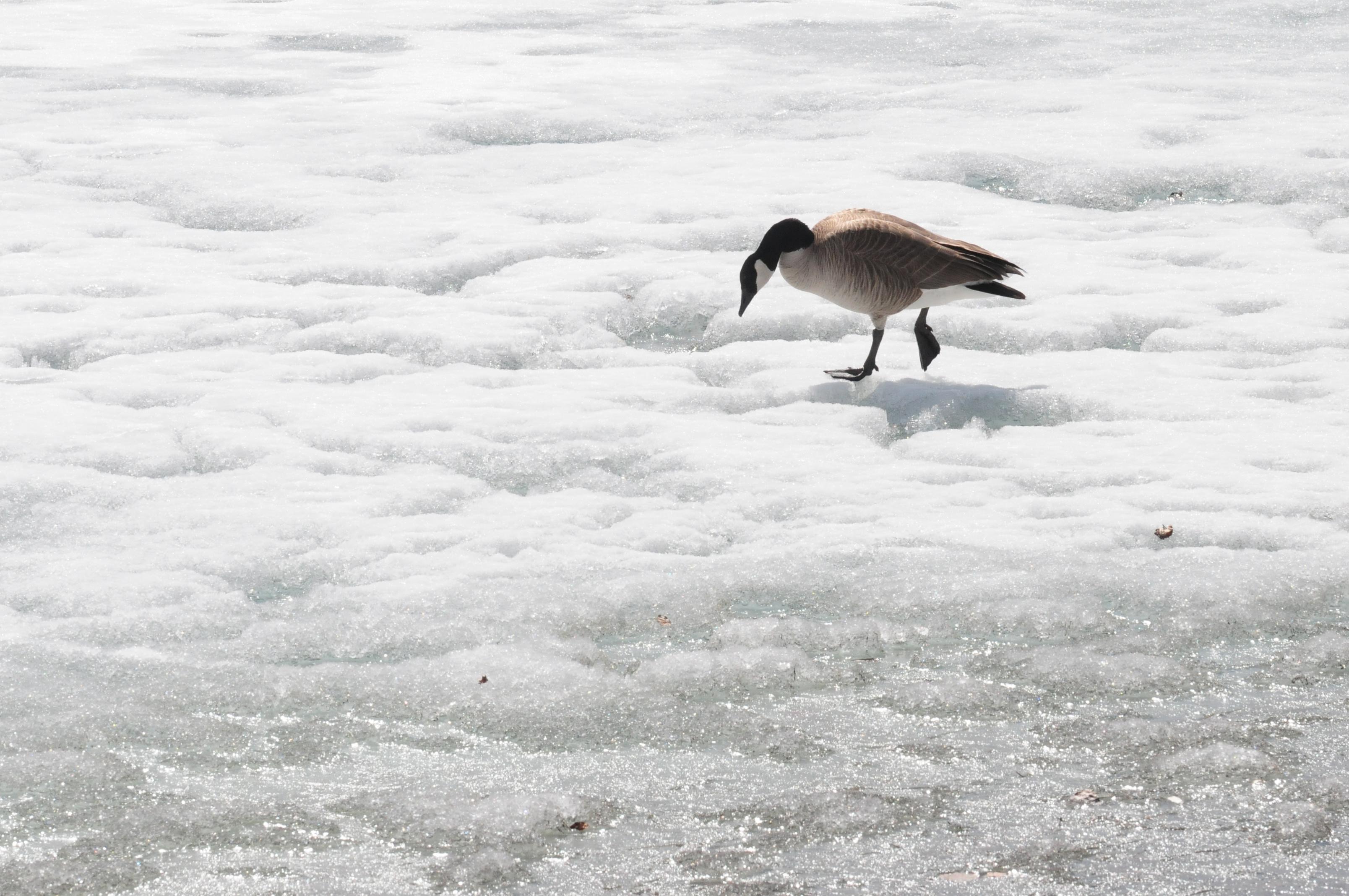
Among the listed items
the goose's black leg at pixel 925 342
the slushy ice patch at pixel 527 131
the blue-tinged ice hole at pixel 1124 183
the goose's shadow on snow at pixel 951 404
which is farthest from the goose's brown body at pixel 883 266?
the slushy ice patch at pixel 527 131

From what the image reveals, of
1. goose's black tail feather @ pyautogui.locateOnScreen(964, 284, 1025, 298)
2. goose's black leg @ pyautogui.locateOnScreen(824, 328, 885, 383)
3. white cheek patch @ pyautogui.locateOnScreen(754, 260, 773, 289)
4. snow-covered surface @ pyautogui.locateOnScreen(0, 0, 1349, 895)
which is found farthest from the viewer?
white cheek patch @ pyautogui.locateOnScreen(754, 260, 773, 289)

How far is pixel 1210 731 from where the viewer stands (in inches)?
140

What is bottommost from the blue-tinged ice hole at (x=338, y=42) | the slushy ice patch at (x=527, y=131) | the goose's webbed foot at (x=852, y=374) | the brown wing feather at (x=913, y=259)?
the goose's webbed foot at (x=852, y=374)

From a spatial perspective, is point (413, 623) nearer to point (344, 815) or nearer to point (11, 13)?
point (344, 815)

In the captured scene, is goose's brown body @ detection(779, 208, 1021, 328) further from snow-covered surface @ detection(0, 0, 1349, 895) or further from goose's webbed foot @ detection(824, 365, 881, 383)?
snow-covered surface @ detection(0, 0, 1349, 895)

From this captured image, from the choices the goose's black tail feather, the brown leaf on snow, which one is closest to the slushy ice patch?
the goose's black tail feather

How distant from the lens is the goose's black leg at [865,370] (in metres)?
6.27

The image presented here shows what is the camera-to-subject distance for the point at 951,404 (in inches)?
235

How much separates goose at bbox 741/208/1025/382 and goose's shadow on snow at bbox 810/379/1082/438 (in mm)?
176

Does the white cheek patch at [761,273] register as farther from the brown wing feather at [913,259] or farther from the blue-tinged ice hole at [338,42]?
the blue-tinged ice hole at [338,42]

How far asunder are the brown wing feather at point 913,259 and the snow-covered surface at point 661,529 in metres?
0.51

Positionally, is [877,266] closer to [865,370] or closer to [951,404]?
[865,370]

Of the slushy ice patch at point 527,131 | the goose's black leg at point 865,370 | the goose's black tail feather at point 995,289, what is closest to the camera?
the goose's black tail feather at point 995,289

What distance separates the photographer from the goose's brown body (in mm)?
6020
